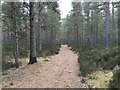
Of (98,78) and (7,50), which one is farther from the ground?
(98,78)

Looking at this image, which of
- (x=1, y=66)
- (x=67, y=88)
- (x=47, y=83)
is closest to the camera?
(x=67, y=88)

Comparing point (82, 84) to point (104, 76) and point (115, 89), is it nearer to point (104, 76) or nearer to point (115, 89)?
point (104, 76)

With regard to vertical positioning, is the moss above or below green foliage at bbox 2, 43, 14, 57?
above

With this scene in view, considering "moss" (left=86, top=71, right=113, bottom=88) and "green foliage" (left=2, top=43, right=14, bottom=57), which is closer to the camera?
"moss" (left=86, top=71, right=113, bottom=88)

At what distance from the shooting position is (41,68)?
45.9ft

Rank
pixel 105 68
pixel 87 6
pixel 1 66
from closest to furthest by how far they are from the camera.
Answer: pixel 105 68 < pixel 1 66 < pixel 87 6

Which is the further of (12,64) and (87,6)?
(87,6)

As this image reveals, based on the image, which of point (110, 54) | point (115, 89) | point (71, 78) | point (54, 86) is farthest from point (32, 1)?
point (115, 89)

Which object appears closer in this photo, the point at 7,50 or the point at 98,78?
the point at 98,78

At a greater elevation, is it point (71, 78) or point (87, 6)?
point (87, 6)

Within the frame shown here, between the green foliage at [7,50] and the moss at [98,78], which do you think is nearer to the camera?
the moss at [98,78]

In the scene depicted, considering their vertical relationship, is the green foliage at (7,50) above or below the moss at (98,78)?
below

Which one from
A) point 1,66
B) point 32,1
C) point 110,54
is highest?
point 32,1

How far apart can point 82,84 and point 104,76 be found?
140 centimetres
